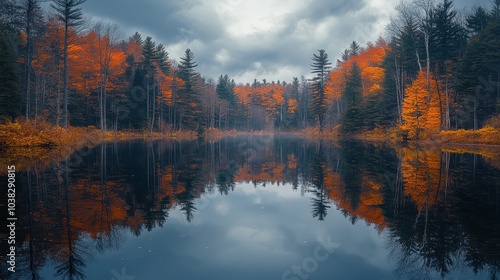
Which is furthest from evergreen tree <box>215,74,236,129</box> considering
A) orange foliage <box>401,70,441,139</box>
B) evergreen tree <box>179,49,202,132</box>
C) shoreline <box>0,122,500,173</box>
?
orange foliage <box>401,70,441,139</box>

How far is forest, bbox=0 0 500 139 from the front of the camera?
1204 inches

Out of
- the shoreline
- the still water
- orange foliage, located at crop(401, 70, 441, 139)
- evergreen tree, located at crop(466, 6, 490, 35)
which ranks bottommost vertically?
the still water

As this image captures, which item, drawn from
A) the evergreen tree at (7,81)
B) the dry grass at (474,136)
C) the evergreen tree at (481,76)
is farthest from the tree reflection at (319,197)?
the evergreen tree at (481,76)

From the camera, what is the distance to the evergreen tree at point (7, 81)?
27188mm

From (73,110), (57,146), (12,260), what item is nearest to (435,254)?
(12,260)

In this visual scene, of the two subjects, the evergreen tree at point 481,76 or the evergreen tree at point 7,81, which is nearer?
the evergreen tree at point 7,81

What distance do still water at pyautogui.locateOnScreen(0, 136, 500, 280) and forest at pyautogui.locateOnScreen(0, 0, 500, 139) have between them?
19745mm

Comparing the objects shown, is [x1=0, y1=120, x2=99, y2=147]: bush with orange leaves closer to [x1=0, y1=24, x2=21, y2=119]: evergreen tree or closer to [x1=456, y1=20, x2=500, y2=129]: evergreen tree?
[x1=0, y1=24, x2=21, y2=119]: evergreen tree

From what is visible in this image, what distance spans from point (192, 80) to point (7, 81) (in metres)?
38.9

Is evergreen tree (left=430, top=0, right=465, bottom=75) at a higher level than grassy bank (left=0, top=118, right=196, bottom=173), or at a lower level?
higher

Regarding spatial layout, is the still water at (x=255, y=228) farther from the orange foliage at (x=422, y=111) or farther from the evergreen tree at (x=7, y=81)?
the orange foliage at (x=422, y=111)

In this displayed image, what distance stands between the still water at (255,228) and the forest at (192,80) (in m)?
19.7

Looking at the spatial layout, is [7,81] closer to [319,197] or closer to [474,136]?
[319,197]

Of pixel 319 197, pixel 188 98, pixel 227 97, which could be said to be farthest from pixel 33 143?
pixel 227 97
